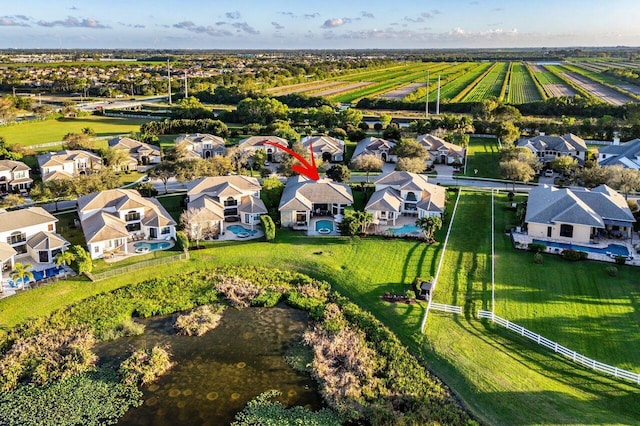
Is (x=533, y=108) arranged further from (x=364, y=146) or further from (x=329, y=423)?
(x=329, y=423)

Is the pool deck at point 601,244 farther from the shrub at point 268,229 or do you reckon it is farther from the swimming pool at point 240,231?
the swimming pool at point 240,231

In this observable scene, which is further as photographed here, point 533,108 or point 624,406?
point 533,108

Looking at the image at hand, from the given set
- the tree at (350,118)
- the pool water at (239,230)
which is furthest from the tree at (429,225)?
the tree at (350,118)

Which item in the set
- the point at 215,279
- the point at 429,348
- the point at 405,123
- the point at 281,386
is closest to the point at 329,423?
the point at 281,386

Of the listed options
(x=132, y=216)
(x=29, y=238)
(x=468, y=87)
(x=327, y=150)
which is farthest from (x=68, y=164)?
(x=468, y=87)

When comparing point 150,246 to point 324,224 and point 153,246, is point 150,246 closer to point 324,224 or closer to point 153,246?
point 153,246

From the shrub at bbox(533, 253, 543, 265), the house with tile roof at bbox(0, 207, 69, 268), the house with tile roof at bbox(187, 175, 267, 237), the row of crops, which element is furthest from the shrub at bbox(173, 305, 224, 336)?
the row of crops

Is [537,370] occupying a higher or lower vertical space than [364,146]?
lower
